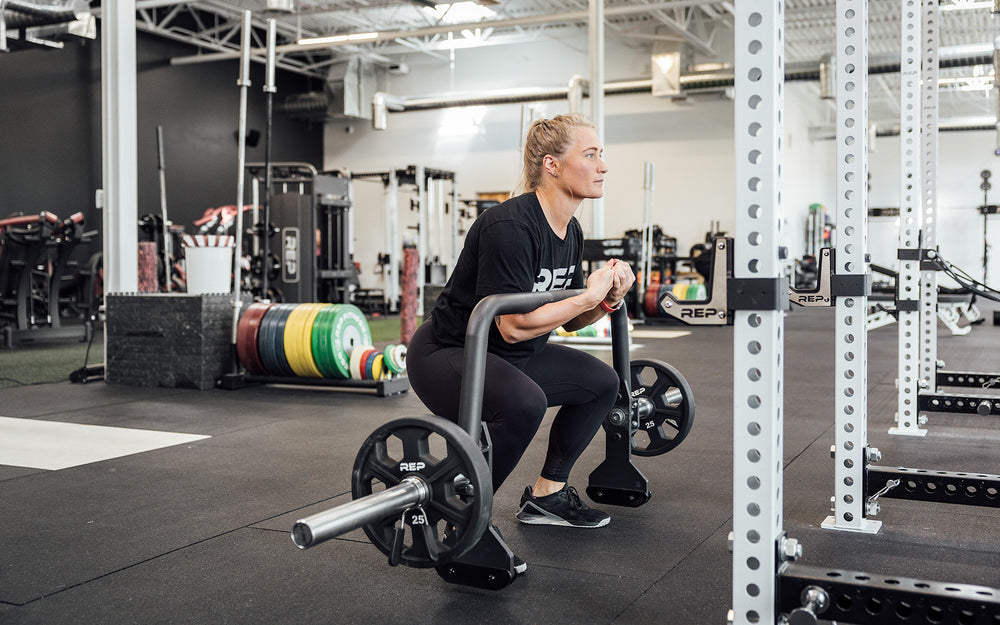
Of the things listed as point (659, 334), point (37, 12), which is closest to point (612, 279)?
point (37, 12)

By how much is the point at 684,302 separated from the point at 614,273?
322 millimetres

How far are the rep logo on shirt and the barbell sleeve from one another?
0.70 m

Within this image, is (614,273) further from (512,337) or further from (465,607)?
(465,607)

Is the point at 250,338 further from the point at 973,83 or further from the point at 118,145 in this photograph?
the point at 973,83

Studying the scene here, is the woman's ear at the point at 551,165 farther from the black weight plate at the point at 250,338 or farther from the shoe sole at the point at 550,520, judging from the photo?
the black weight plate at the point at 250,338

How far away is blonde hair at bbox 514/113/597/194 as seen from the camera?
2.18 metres

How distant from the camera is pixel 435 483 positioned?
1553 millimetres

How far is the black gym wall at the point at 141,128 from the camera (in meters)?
11.2

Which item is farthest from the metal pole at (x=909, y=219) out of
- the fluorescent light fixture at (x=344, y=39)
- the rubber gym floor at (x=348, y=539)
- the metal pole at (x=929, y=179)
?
the fluorescent light fixture at (x=344, y=39)

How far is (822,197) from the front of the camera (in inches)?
750

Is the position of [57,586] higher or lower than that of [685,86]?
lower

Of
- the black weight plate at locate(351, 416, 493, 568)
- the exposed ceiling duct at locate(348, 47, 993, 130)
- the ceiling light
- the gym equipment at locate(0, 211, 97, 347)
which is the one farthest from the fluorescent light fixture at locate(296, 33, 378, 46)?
the black weight plate at locate(351, 416, 493, 568)

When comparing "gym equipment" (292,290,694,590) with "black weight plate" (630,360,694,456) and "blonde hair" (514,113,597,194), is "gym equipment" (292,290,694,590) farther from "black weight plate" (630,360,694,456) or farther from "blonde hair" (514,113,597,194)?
"black weight plate" (630,360,694,456)

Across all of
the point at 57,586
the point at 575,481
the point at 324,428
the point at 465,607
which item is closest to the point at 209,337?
the point at 324,428
